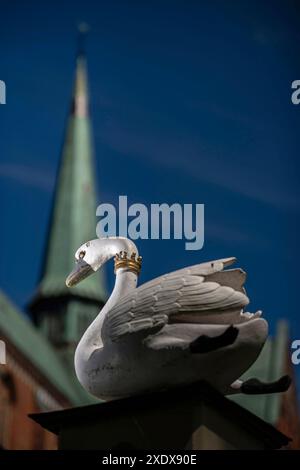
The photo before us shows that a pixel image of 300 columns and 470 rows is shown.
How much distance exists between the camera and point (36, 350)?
33.7 meters

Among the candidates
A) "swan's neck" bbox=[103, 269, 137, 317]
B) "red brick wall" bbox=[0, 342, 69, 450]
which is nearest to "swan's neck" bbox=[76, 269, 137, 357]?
"swan's neck" bbox=[103, 269, 137, 317]

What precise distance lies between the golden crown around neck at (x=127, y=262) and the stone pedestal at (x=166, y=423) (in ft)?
3.27

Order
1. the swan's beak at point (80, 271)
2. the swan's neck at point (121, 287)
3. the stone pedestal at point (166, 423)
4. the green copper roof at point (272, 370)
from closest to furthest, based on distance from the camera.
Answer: the stone pedestal at point (166, 423), the swan's neck at point (121, 287), the swan's beak at point (80, 271), the green copper roof at point (272, 370)

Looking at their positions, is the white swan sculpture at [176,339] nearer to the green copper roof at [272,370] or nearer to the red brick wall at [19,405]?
the green copper roof at [272,370]

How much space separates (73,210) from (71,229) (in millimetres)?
587

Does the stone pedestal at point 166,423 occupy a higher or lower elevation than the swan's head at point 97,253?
lower

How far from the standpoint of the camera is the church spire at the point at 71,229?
29781 mm

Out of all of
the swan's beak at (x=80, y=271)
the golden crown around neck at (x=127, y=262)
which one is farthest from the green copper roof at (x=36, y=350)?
the golden crown around neck at (x=127, y=262)

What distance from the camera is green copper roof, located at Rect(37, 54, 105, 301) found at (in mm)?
30056

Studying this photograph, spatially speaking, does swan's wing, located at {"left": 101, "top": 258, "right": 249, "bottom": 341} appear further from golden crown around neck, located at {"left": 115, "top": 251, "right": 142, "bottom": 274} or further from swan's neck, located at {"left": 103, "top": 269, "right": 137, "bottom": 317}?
golden crown around neck, located at {"left": 115, "top": 251, "right": 142, "bottom": 274}

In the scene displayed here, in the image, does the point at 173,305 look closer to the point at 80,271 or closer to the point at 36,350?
the point at 80,271

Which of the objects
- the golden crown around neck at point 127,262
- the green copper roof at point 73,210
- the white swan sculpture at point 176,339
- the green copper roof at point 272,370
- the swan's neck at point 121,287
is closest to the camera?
the white swan sculpture at point 176,339

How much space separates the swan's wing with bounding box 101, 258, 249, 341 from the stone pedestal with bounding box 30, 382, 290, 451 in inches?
15.0

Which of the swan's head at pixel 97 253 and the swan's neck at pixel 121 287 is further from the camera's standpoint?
the swan's head at pixel 97 253
